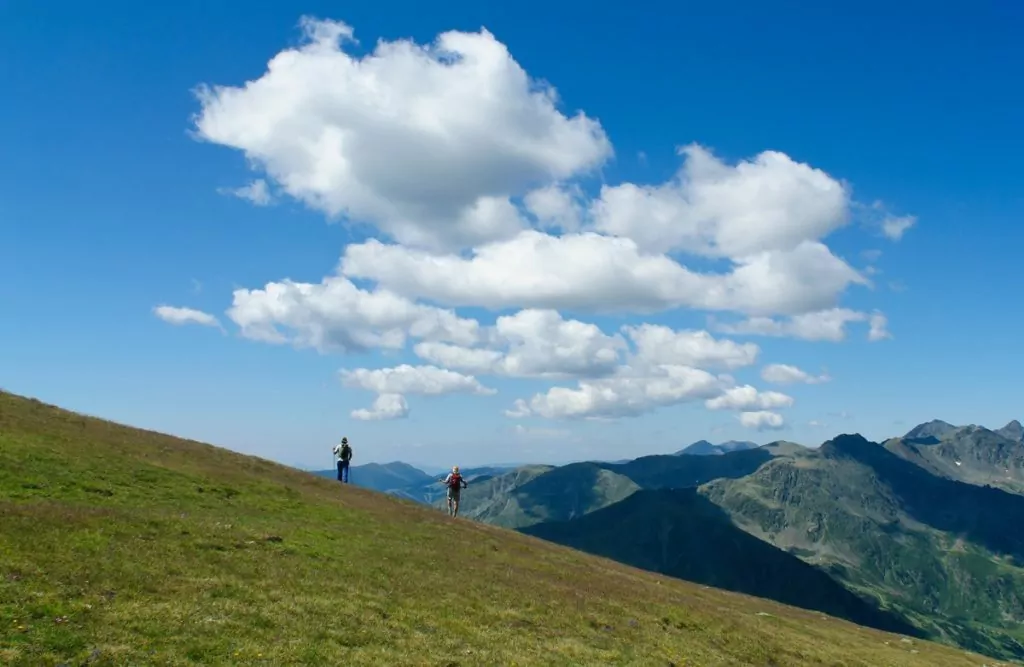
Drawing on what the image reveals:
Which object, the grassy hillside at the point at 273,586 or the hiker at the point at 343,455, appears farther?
the hiker at the point at 343,455

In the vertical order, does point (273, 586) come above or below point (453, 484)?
Answer: below

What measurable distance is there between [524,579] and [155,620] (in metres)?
24.7

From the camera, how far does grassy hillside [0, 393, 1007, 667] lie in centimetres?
2142

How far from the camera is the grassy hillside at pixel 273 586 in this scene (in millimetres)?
21422

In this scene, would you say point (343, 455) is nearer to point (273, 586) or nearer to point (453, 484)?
point (453, 484)

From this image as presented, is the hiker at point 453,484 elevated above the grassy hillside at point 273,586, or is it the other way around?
the hiker at point 453,484

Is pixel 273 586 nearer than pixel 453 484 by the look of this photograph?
Yes

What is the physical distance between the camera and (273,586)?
28.2 metres

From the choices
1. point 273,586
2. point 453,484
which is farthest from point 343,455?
point 273,586

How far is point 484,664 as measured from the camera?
24.8 metres

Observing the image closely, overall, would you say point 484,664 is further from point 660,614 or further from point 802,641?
point 802,641

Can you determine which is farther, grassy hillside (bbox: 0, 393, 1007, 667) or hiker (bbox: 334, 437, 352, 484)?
hiker (bbox: 334, 437, 352, 484)

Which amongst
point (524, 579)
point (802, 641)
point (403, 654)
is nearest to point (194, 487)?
point (524, 579)

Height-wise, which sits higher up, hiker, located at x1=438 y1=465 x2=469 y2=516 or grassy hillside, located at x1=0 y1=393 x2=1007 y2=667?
hiker, located at x1=438 y1=465 x2=469 y2=516
